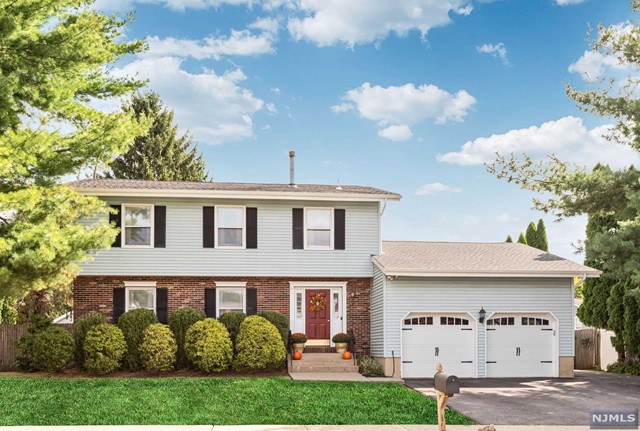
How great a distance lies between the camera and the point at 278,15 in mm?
23156

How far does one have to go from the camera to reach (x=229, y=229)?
81.5 ft

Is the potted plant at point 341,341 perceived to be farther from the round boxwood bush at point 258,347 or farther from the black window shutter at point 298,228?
the black window shutter at point 298,228

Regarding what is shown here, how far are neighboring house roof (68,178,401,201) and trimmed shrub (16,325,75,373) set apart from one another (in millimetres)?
4581

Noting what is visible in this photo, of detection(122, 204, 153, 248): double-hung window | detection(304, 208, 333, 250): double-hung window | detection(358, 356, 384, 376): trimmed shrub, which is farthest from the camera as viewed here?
detection(304, 208, 333, 250): double-hung window

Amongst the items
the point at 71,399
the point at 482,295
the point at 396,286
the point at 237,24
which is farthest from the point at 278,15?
the point at 71,399

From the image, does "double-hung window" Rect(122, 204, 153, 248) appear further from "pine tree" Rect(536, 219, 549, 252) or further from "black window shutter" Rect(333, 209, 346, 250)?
"pine tree" Rect(536, 219, 549, 252)

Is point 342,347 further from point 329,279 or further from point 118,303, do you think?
point 118,303

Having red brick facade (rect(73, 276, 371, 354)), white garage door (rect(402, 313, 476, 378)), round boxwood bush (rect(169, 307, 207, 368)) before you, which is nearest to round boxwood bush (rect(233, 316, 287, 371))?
round boxwood bush (rect(169, 307, 207, 368))

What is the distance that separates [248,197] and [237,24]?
5.47 metres

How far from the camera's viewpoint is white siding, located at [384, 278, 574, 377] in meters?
23.6

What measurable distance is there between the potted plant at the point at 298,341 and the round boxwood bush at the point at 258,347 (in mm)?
1453

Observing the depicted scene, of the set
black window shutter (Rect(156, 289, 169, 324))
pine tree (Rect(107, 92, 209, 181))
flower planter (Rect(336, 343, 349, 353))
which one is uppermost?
pine tree (Rect(107, 92, 209, 181))

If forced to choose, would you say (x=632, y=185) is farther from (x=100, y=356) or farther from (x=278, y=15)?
(x=100, y=356)

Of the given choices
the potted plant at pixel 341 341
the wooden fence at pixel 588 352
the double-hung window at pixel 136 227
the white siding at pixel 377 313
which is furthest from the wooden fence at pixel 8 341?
the wooden fence at pixel 588 352
